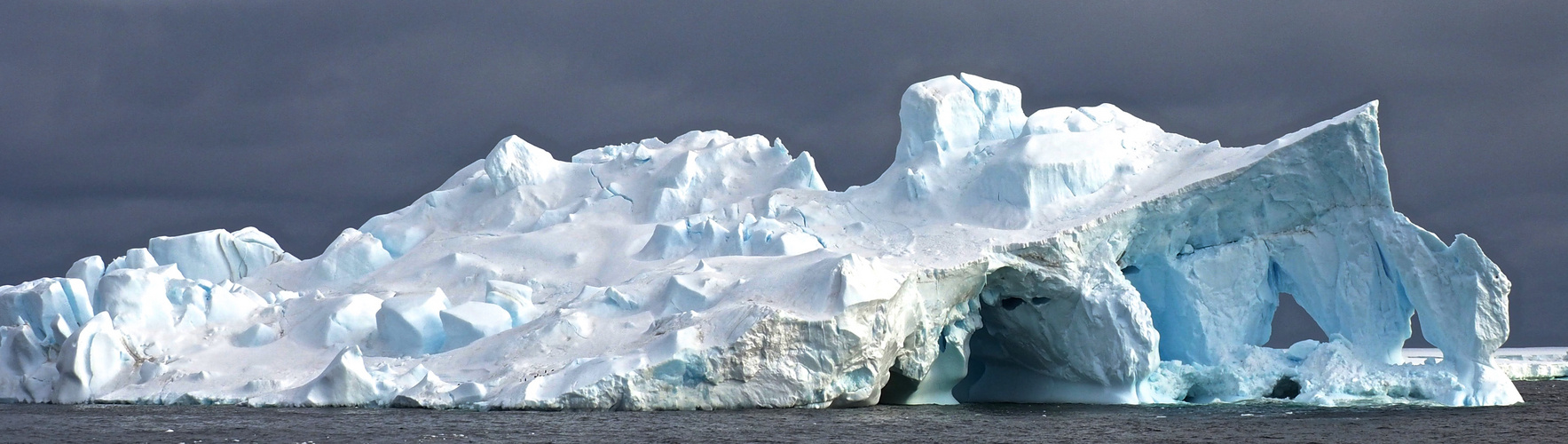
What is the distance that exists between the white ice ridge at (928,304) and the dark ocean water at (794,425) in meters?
0.90

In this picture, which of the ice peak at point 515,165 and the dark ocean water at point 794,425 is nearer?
the dark ocean water at point 794,425

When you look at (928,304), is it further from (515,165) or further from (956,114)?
(515,165)

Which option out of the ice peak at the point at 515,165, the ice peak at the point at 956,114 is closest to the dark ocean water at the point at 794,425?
the ice peak at the point at 956,114

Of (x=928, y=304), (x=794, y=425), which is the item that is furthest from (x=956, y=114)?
(x=794, y=425)

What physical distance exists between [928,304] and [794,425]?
4.69 m

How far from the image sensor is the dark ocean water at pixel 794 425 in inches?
742

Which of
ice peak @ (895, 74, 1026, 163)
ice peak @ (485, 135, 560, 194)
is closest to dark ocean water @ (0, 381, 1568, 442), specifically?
ice peak @ (895, 74, 1026, 163)

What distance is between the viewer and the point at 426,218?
3512 cm

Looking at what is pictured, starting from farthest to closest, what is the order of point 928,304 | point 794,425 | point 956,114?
point 956,114, point 928,304, point 794,425

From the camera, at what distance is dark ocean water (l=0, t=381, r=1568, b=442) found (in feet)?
61.9

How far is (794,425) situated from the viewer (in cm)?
2061

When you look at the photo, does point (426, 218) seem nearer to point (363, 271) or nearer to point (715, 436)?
point (363, 271)

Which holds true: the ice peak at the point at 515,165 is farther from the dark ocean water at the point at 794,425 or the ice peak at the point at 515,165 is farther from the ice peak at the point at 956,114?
the dark ocean water at the point at 794,425

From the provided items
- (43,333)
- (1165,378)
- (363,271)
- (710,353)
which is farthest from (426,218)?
(1165,378)
